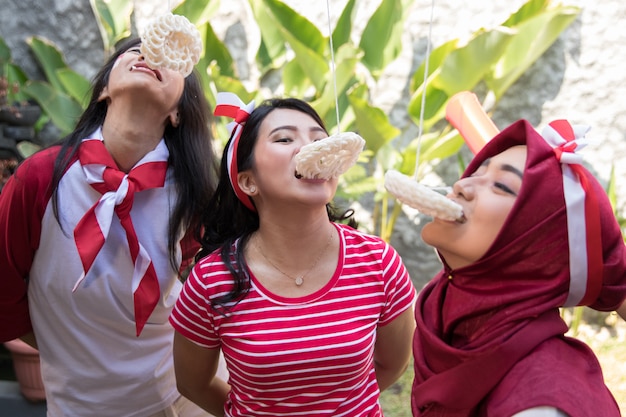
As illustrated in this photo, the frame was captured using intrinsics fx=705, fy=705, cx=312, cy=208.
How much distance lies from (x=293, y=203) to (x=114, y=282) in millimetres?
521

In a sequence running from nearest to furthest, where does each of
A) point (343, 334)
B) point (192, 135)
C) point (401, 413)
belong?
point (343, 334) → point (192, 135) → point (401, 413)

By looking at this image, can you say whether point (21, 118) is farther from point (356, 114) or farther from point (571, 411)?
point (571, 411)

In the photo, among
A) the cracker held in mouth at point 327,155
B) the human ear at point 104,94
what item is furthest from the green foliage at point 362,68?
the cracker held in mouth at point 327,155

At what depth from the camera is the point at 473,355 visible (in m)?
1.16

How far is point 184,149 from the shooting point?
1826mm

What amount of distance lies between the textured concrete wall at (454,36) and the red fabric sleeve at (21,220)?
2.45 meters

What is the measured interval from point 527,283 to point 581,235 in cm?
12

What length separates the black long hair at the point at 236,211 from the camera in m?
1.60

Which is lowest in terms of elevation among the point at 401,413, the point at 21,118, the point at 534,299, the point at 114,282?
the point at 401,413

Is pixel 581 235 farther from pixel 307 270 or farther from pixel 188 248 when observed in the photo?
pixel 188 248

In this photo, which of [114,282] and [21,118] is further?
[21,118]

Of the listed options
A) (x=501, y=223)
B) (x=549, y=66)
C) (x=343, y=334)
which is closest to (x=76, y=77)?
(x=549, y=66)

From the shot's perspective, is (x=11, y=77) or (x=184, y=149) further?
(x=11, y=77)

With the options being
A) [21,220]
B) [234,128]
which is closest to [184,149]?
[234,128]
